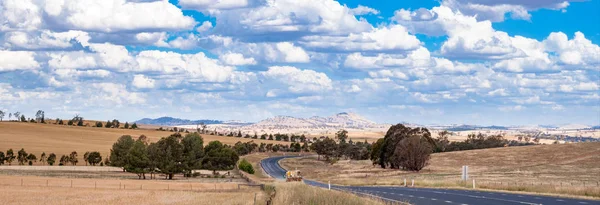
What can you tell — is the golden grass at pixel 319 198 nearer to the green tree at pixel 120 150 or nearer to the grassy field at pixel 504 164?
the grassy field at pixel 504 164

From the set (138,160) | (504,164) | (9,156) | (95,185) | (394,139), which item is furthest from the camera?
(9,156)

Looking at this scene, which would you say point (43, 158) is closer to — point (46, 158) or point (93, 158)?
point (46, 158)

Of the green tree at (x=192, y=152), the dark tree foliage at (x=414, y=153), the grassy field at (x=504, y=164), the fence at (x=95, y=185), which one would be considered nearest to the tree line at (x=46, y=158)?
the green tree at (x=192, y=152)

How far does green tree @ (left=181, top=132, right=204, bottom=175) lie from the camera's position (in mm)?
150100

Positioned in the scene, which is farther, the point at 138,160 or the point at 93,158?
the point at 93,158

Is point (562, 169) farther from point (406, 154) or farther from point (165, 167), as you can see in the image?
point (165, 167)

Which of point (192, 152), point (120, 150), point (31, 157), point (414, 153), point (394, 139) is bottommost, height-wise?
point (31, 157)

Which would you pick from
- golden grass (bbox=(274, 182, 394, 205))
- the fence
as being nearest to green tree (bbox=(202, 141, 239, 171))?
the fence

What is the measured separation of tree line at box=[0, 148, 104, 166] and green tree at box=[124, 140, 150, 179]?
42.8 m

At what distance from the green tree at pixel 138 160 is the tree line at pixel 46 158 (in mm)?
42758

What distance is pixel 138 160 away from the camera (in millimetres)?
140500

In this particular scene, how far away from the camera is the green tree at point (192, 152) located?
150100 mm

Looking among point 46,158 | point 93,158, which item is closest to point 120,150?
point 93,158

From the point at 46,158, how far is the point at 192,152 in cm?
5135
